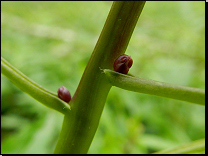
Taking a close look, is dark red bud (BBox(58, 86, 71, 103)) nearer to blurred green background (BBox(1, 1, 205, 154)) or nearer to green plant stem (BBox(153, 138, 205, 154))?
green plant stem (BBox(153, 138, 205, 154))

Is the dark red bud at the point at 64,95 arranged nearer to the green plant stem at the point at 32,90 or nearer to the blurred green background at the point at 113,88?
the green plant stem at the point at 32,90

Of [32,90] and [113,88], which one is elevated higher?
[113,88]

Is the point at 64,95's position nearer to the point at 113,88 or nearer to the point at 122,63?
the point at 122,63

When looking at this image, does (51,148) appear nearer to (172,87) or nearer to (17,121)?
(17,121)

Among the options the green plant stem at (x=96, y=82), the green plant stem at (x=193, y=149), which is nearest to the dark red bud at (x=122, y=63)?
the green plant stem at (x=96, y=82)

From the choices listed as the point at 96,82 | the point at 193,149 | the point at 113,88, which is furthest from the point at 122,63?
the point at 113,88

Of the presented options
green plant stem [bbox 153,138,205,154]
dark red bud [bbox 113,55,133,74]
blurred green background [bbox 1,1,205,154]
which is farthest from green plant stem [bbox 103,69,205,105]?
blurred green background [bbox 1,1,205,154]
